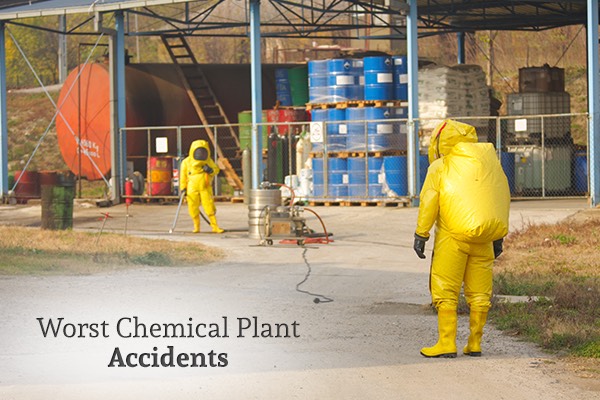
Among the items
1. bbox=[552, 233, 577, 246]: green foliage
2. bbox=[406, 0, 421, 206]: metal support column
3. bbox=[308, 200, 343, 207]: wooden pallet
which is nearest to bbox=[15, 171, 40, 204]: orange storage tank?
bbox=[308, 200, 343, 207]: wooden pallet

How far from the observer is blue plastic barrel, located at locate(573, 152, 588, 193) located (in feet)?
99.7

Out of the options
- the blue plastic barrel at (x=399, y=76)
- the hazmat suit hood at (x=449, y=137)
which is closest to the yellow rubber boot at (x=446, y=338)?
the hazmat suit hood at (x=449, y=137)

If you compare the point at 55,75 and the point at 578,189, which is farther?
the point at 55,75

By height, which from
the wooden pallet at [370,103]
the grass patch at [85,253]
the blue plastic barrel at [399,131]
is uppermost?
the wooden pallet at [370,103]

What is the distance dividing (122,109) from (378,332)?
2214 cm

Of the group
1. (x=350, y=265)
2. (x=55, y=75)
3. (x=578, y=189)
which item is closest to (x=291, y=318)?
(x=350, y=265)

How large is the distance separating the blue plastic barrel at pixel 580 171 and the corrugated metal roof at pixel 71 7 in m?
11.2

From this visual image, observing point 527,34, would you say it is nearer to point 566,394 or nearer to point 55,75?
point 55,75

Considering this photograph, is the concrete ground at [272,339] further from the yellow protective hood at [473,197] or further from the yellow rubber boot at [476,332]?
the yellow protective hood at [473,197]

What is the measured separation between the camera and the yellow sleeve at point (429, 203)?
9906 millimetres

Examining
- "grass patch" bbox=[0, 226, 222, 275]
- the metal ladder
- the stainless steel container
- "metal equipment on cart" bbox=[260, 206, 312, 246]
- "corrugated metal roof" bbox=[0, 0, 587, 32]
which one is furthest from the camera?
the metal ladder

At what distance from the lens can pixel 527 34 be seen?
180ft

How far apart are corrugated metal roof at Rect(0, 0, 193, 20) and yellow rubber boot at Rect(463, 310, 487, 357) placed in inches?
805

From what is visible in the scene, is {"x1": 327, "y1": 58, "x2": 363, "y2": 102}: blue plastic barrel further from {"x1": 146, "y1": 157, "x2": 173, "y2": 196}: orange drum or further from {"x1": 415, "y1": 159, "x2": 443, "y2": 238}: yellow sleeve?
{"x1": 415, "y1": 159, "x2": 443, "y2": 238}: yellow sleeve
